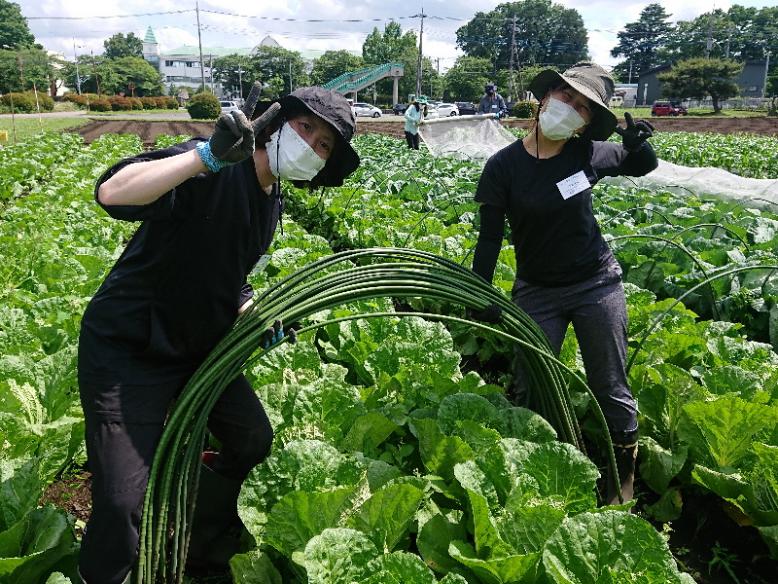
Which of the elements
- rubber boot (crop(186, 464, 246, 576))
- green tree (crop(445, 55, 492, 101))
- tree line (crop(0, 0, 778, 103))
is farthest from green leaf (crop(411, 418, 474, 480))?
green tree (crop(445, 55, 492, 101))

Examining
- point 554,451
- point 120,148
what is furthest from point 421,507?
point 120,148

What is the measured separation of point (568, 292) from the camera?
8.82ft

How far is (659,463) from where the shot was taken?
2.79m

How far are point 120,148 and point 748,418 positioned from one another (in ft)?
53.5

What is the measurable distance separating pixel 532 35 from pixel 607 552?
10523 cm

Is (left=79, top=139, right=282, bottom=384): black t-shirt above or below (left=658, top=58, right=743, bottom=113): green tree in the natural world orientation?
below

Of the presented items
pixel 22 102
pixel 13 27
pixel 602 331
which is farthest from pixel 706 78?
pixel 13 27

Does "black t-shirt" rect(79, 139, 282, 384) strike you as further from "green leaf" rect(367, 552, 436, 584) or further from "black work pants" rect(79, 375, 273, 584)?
"green leaf" rect(367, 552, 436, 584)

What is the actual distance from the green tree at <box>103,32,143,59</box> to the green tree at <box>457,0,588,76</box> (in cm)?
5959

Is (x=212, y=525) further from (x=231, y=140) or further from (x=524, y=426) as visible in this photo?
(x=231, y=140)

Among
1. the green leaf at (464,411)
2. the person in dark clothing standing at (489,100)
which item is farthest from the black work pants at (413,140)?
the green leaf at (464,411)

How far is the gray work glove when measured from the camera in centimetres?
152

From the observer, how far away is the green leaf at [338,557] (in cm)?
164

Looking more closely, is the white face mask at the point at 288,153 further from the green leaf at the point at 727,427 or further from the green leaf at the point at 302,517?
the green leaf at the point at 727,427
